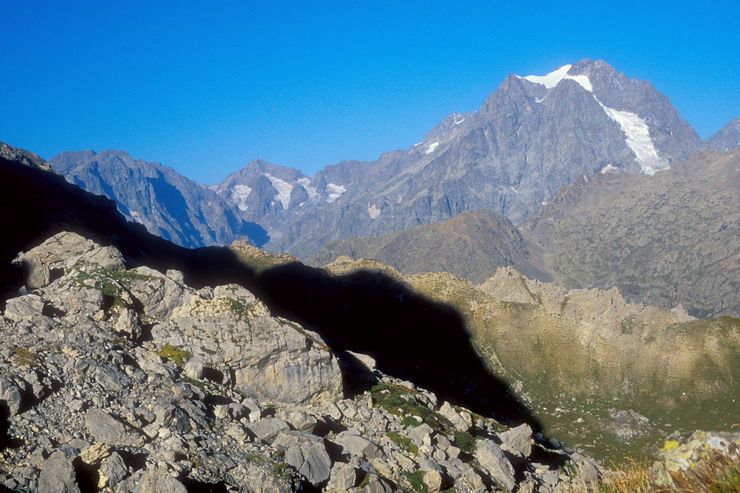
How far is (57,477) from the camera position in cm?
1894

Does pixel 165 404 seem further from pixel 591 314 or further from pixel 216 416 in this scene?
pixel 591 314

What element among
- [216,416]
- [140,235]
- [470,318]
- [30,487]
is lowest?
[30,487]

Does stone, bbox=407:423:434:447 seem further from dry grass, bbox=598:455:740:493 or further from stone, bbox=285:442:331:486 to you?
dry grass, bbox=598:455:740:493

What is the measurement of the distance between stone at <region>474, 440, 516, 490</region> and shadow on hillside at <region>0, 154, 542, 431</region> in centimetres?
5978

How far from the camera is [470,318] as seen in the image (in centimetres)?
12638

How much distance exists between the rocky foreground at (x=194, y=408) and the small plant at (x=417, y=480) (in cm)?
7

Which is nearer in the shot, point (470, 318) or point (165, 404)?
point (165, 404)

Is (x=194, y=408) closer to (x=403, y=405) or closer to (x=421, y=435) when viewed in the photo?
(x=421, y=435)

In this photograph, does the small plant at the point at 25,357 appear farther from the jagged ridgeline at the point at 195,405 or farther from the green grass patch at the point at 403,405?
the green grass patch at the point at 403,405

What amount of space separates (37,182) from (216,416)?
5484 inches

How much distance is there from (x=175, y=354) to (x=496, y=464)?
22784 millimetres

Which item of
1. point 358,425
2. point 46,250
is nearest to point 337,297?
Result: point 46,250

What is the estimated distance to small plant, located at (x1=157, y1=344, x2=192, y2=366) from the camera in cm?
3393

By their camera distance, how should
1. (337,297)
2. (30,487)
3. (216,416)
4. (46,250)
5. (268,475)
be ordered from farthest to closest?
(337,297)
(46,250)
(216,416)
(268,475)
(30,487)
